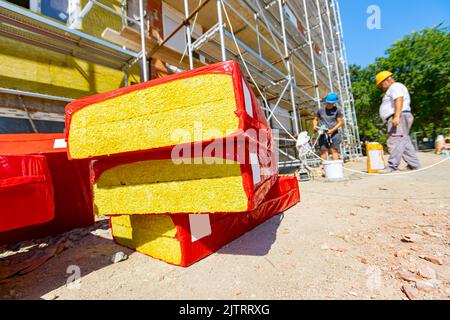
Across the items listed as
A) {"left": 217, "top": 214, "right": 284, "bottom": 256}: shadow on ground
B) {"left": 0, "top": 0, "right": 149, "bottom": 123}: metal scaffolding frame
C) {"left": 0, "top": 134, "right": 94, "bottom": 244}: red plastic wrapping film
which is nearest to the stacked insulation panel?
{"left": 217, "top": 214, "right": 284, "bottom": 256}: shadow on ground

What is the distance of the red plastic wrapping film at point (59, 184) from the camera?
1620 millimetres

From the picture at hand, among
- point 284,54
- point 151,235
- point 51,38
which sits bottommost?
point 151,235

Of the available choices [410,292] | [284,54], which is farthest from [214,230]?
[284,54]

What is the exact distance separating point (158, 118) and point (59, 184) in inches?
59.1

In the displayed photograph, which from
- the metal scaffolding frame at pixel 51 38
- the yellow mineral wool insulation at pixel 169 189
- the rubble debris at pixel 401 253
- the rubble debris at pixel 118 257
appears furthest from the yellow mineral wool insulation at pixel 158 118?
the metal scaffolding frame at pixel 51 38

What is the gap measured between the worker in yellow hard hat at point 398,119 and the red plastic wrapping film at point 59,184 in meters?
4.24

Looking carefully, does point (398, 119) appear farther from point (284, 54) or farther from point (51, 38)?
point (51, 38)

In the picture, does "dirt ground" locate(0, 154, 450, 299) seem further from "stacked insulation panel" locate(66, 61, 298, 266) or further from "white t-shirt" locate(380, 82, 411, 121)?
"white t-shirt" locate(380, 82, 411, 121)

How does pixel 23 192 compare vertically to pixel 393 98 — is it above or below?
below

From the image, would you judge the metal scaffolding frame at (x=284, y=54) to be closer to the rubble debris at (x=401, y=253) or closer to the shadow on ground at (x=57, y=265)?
the rubble debris at (x=401, y=253)

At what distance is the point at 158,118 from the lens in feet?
3.06

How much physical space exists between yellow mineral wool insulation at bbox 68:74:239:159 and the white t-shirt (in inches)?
141

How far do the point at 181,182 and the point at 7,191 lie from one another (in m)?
0.69

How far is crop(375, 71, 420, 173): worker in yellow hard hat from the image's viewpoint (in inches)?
123
